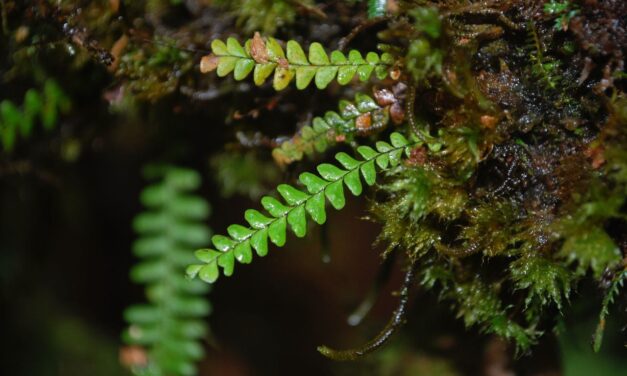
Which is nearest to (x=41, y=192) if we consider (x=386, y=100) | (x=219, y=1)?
(x=219, y=1)

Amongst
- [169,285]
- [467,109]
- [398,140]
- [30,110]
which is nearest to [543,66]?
[467,109]

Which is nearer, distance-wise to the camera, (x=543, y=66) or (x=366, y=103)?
(x=543, y=66)

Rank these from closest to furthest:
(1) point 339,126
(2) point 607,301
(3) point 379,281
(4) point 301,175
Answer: (2) point 607,301 < (4) point 301,175 < (1) point 339,126 < (3) point 379,281

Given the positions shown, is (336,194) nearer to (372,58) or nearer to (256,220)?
(256,220)

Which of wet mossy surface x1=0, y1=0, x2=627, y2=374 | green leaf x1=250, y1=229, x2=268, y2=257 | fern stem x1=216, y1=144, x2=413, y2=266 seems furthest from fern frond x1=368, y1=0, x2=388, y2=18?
green leaf x1=250, y1=229, x2=268, y2=257

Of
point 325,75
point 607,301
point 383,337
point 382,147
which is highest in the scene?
point 325,75

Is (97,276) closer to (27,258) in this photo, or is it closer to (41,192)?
(27,258)

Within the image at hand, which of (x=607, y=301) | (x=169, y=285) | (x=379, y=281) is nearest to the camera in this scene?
(x=607, y=301)

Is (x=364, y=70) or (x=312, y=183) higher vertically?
(x=364, y=70)
